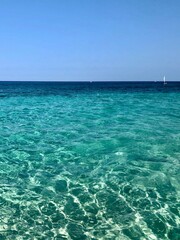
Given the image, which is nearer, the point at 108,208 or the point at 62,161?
the point at 108,208

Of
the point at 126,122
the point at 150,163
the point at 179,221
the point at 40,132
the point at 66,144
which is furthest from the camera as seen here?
the point at 126,122

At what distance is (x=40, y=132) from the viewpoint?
1786 cm

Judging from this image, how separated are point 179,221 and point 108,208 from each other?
1.86 meters

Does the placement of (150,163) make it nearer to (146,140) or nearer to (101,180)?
(101,180)

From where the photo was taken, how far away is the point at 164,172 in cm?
1041

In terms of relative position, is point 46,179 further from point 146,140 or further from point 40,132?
point 40,132

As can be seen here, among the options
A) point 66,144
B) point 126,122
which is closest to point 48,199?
point 66,144

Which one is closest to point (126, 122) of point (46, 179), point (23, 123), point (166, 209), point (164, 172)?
point (23, 123)

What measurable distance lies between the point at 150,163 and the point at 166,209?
390 centimetres

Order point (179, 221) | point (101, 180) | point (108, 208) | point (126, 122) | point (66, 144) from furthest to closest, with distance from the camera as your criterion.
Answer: point (126, 122) < point (66, 144) < point (101, 180) < point (108, 208) < point (179, 221)

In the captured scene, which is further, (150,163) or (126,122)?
(126,122)

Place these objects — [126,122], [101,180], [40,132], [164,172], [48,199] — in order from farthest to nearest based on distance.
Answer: [126,122], [40,132], [164,172], [101,180], [48,199]

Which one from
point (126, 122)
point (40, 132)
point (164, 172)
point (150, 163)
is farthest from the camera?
point (126, 122)

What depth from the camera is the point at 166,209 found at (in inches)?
300
